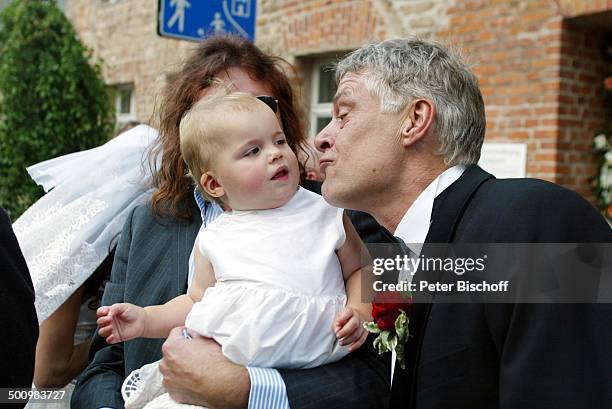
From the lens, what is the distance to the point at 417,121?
2.25 meters

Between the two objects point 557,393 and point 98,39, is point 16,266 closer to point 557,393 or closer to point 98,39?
point 557,393

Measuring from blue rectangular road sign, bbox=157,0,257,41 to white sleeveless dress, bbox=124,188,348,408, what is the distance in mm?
2597

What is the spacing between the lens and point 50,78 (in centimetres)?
757

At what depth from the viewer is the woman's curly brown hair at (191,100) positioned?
2.73 m

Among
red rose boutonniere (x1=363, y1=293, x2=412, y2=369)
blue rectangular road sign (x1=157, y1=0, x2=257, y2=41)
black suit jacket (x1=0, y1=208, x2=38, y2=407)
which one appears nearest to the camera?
black suit jacket (x1=0, y1=208, x2=38, y2=407)

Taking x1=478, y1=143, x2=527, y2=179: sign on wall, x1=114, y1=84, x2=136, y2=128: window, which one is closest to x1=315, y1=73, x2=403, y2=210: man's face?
x1=478, y1=143, x2=527, y2=179: sign on wall

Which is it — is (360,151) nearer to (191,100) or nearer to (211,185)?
(211,185)

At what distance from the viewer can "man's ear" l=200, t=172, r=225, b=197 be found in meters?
2.35

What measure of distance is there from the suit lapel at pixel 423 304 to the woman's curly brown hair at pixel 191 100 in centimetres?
102

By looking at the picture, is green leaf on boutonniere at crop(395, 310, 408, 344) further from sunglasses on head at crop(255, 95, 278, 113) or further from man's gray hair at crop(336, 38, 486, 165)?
sunglasses on head at crop(255, 95, 278, 113)

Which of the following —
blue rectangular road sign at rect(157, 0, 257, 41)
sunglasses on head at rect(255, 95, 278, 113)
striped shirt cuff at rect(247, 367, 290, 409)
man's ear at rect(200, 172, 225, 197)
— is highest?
blue rectangular road sign at rect(157, 0, 257, 41)

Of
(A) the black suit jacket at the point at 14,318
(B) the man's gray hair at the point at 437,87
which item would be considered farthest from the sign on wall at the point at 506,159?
(A) the black suit jacket at the point at 14,318

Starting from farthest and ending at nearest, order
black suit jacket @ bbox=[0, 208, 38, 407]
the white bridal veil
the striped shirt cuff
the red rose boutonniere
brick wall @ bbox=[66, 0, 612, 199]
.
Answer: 1. brick wall @ bbox=[66, 0, 612, 199]
2. the white bridal veil
3. the striped shirt cuff
4. the red rose boutonniere
5. black suit jacket @ bbox=[0, 208, 38, 407]

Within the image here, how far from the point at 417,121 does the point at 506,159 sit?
13.9 ft
